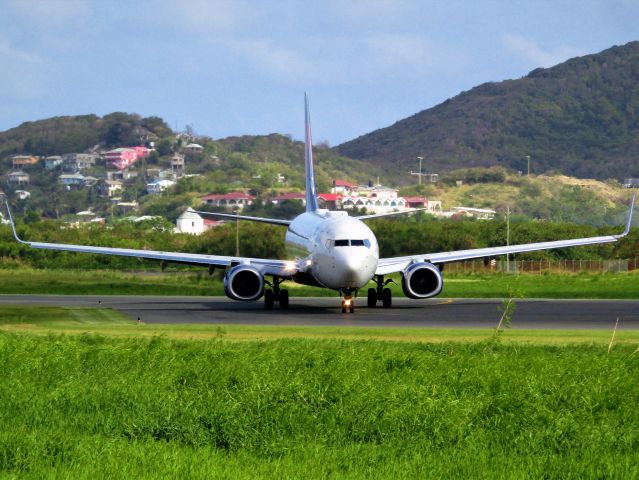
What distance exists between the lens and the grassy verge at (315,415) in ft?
49.2

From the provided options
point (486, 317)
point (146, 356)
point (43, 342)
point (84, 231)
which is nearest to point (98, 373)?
point (146, 356)

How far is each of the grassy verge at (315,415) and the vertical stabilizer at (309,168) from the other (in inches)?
1400

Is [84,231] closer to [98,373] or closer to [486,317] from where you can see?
[486,317]

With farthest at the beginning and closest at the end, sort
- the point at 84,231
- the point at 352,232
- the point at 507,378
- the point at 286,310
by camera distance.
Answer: the point at 84,231, the point at 286,310, the point at 352,232, the point at 507,378

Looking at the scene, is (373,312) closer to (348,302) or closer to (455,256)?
(348,302)

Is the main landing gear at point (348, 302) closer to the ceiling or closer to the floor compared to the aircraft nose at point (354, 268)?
closer to the floor

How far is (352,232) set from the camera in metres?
45.3

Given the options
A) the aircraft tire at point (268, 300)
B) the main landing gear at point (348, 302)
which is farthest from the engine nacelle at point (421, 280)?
the aircraft tire at point (268, 300)

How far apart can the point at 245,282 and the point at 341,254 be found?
222 inches

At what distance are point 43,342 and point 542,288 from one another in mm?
41148

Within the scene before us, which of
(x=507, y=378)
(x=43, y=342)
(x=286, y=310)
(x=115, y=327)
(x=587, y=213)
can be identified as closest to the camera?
(x=507, y=378)

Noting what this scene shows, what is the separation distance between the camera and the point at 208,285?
68.0 meters

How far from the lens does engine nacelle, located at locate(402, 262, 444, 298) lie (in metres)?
48.6

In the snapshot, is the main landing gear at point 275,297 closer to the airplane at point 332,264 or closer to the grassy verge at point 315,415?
the airplane at point 332,264
